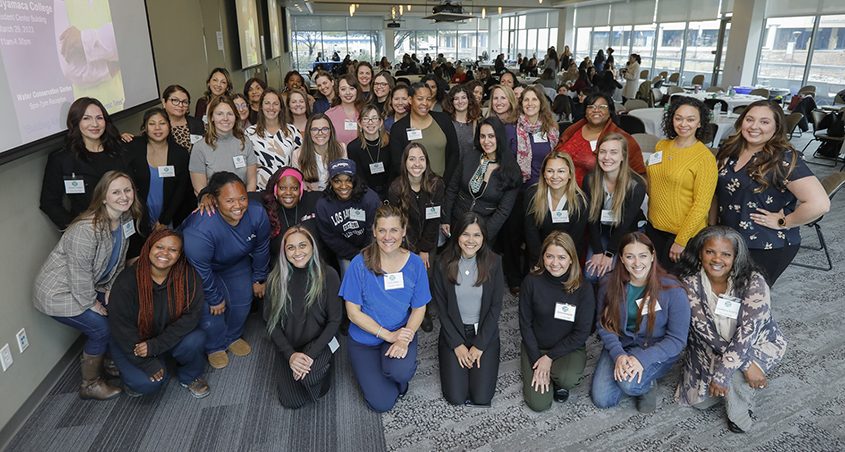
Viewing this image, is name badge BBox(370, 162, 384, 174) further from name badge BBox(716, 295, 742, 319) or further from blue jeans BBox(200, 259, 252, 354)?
name badge BBox(716, 295, 742, 319)

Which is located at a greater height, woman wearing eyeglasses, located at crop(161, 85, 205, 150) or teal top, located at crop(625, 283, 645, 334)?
woman wearing eyeglasses, located at crop(161, 85, 205, 150)

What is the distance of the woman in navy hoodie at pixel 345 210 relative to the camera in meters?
3.26

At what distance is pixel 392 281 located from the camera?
2.75 meters

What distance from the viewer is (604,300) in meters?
2.82

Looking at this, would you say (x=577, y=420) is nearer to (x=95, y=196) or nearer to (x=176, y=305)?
(x=176, y=305)

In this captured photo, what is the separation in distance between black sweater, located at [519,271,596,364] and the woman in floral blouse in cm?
103

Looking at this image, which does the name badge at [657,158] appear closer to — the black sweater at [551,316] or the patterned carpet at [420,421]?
the black sweater at [551,316]

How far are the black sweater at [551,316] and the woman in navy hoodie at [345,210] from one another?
3.86 feet

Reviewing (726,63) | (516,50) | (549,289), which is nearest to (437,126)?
(549,289)

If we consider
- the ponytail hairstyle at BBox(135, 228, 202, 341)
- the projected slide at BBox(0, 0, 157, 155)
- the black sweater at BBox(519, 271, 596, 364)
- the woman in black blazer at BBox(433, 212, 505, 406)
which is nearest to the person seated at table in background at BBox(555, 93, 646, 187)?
the black sweater at BBox(519, 271, 596, 364)

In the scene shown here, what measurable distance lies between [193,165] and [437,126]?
1832mm

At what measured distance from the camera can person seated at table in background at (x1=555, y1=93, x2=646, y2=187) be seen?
357 cm

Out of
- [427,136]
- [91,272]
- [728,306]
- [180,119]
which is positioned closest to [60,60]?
[180,119]

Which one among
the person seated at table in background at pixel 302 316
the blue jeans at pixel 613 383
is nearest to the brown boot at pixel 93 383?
the person seated at table in background at pixel 302 316
